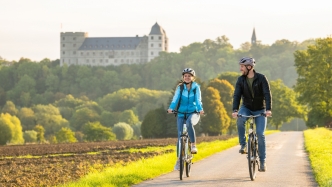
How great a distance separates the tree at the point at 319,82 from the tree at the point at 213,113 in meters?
14.2

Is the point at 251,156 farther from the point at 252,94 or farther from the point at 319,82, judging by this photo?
the point at 319,82

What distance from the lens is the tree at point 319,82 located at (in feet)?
231

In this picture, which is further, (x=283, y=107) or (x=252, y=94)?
(x=283, y=107)

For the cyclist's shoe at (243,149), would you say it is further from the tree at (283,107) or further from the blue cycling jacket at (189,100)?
the tree at (283,107)

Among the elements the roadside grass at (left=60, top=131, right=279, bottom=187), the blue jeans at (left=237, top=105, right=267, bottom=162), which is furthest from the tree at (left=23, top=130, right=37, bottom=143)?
the blue jeans at (left=237, top=105, right=267, bottom=162)

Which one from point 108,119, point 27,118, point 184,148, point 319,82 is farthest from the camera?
point 108,119

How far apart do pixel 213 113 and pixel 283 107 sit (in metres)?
25.6

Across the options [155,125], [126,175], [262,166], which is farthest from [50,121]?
[262,166]

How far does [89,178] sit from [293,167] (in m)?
5.77

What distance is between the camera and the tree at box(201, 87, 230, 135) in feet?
278

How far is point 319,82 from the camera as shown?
7006 centimetres

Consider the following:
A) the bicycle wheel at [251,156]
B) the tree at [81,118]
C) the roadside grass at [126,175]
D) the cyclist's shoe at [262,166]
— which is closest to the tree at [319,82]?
the roadside grass at [126,175]

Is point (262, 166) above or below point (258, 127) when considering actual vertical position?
below

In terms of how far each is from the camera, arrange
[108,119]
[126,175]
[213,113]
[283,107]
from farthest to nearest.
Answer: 1. [108,119]
2. [283,107]
3. [213,113]
4. [126,175]
